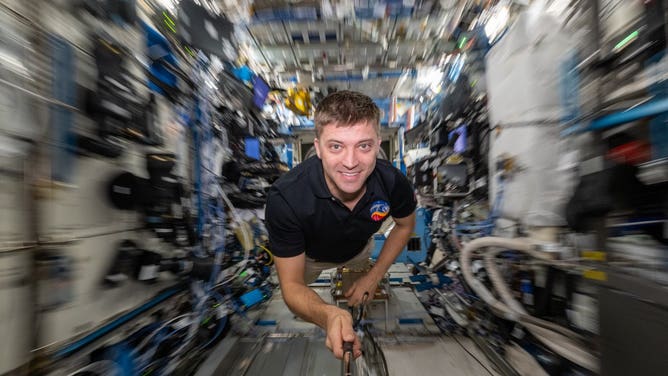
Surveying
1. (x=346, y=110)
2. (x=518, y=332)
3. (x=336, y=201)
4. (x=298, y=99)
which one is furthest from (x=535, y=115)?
(x=298, y=99)

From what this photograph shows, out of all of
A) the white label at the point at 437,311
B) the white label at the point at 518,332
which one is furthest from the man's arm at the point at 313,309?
the white label at the point at 437,311

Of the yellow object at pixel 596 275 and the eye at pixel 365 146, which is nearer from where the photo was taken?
the yellow object at pixel 596 275

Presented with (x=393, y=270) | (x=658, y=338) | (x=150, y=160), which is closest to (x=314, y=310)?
(x=658, y=338)

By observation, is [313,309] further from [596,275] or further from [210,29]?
[210,29]

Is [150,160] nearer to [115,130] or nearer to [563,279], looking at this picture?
[115,130]

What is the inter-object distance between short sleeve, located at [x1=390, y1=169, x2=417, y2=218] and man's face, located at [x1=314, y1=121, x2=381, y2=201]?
1.40ft

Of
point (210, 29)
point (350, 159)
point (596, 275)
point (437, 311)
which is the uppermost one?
point (210, 29)

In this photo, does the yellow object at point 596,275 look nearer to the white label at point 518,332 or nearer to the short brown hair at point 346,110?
the white label at point 518,332

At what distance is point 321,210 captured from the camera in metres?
1.85

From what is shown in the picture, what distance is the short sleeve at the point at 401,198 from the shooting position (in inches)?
81.5

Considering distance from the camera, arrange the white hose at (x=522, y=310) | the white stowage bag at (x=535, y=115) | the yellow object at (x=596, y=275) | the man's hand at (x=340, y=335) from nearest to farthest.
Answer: the yellow object at (x=596, y=275) < the man's hand at (x=340, y=335) < the white hose at (x=522, y=310) < the white stowage bag at (x=535, y=115)

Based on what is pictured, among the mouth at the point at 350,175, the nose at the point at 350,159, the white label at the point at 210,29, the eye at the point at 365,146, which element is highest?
the white label at the point at 210,29

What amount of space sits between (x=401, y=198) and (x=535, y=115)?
3.35ft

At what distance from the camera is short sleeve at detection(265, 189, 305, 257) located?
175 centimetres
